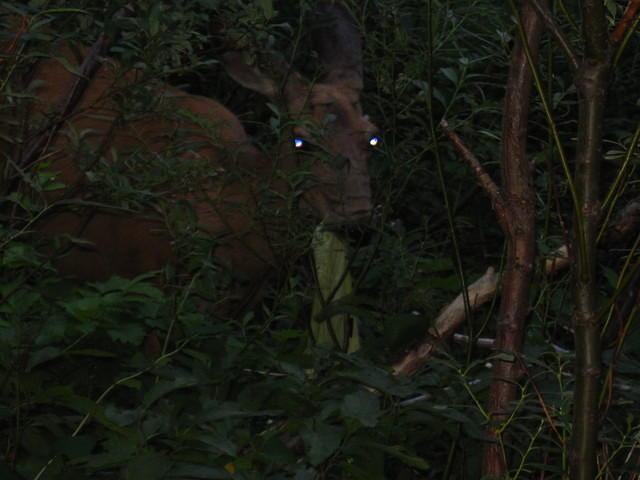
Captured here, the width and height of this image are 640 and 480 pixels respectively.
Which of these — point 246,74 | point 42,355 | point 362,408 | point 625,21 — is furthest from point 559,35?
point 246,74

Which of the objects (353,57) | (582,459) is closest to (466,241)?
(353,57)

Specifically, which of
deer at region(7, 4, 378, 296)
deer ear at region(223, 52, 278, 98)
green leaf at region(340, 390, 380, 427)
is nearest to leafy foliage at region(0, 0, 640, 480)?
green leaf at region(340, 390, 380, 427)

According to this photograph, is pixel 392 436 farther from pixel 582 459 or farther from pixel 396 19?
pixel 396 19

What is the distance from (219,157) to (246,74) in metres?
0.45

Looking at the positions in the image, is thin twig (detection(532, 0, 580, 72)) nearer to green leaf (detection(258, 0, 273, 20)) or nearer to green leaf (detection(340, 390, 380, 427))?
green leaf (detection(340, 390, 380, 427))

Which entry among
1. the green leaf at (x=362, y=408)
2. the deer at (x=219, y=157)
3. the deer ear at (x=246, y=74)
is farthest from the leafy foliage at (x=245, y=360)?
the deer ear at (x=246, y=74)

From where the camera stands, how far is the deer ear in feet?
12.3

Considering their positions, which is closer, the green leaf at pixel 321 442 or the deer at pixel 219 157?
the green leaf at pixel 321 442

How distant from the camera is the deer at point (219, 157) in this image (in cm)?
302

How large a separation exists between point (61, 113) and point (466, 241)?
3302 mm

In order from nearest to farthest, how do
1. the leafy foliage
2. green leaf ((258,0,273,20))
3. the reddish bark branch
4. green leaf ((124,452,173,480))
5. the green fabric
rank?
1. the reddish bark branch
2. green leaf ((124,452,173,480))
3. the leafy foliage
4. green leaf ((258,0,273,20))
5. the green fabric

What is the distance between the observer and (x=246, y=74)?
376cm

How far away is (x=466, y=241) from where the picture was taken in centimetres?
574

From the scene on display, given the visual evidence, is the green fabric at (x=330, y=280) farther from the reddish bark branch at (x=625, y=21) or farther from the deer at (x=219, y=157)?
the reddish bark branch at (x=625, y=21)
